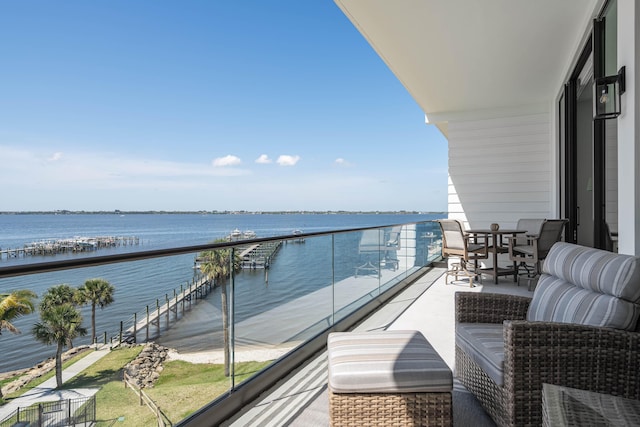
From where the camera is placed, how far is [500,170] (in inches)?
281

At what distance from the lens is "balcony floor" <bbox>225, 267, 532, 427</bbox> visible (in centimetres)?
206

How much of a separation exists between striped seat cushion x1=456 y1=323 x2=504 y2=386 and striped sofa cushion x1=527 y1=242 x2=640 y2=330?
0.29 metres

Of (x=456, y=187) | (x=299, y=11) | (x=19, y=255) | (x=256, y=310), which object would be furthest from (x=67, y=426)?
(x=299, y=11)

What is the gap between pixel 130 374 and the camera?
1.55m

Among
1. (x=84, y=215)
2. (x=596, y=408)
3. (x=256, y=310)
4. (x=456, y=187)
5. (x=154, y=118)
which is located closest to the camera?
(x=596, y=408)

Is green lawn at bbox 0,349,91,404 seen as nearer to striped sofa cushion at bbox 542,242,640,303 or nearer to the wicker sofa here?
the wicker sofa

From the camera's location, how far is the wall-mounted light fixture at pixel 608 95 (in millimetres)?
2570

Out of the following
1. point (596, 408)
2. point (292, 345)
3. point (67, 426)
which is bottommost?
point (292, 345)

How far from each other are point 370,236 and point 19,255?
3.81 metres

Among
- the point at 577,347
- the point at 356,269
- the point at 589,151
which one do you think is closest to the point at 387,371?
the point at 577,347

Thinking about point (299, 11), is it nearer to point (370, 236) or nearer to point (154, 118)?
point (370, 236)

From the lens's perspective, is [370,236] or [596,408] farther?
[370,236]

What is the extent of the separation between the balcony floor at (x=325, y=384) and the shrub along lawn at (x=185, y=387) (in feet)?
0.66

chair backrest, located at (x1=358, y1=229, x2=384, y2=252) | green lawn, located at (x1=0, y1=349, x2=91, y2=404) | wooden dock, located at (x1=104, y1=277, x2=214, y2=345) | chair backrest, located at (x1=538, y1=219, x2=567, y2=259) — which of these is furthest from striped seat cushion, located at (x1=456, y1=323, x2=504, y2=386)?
Answer: chair backrest, located at (x1=538, y1=219, x2=567, y2=259)
